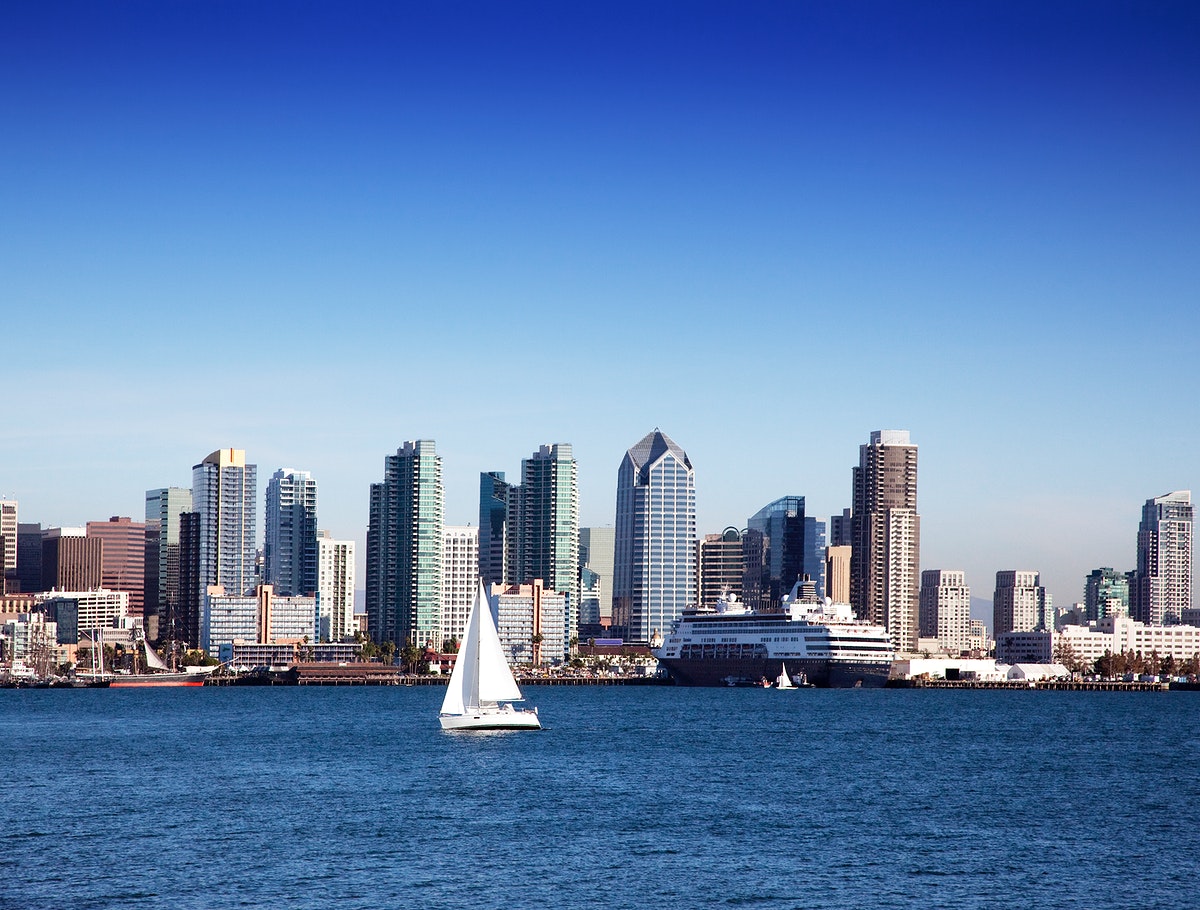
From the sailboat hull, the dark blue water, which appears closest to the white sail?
the sailboat hull

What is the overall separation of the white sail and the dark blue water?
7.37ft

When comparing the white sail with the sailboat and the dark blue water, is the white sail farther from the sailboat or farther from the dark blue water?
the dark blue water

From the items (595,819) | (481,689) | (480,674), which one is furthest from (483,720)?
(595,819)

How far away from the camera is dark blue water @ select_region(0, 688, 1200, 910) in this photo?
4538 centimetres

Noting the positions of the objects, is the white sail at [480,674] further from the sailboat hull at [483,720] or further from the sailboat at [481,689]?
A: the sailboat hull at [483,720]

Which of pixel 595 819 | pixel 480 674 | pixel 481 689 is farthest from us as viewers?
pixel 481 689

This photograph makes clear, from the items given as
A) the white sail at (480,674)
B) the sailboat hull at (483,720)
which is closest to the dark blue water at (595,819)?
the sailboat hull at (483,720)

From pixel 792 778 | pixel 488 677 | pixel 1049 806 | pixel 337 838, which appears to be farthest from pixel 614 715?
pixel 337 838

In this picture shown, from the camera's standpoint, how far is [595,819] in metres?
59.6

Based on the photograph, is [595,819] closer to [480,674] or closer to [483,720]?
[480,674]

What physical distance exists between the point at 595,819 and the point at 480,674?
39.8 metres

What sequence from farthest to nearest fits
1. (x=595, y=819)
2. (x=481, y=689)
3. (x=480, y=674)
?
(x=481, y=689)
(x=480, y=674)
(x=595, y=819)

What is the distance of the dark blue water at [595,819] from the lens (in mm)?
45375

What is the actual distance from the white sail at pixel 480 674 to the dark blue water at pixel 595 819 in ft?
7.37
